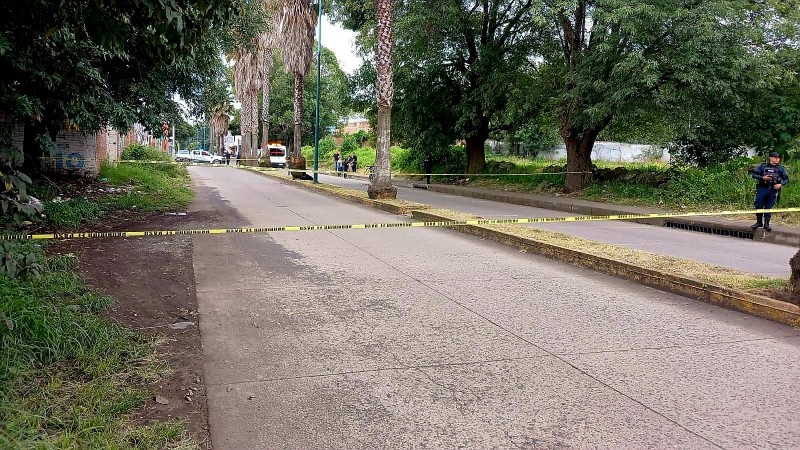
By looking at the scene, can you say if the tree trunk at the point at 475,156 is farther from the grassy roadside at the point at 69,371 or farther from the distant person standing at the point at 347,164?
the grassy roadside at the point at 69,371

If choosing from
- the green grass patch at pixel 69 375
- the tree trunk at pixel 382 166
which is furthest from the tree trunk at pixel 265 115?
the green grass patch at pixel 69 375

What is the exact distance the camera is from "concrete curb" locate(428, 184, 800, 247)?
1304cm

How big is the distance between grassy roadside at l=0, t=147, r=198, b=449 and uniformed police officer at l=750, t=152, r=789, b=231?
12857mm

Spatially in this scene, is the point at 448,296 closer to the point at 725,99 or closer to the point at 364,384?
the point at 364,384

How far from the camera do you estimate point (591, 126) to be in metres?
19.5

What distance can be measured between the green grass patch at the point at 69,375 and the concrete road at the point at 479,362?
0.48 meters

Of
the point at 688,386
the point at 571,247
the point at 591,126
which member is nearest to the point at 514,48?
the point at 591,126

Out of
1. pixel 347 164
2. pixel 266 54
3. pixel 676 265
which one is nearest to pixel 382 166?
pixel 676 265

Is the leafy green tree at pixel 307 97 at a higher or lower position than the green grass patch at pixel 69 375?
higher

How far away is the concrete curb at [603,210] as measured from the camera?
13039 millimetres

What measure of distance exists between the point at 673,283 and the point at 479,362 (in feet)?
11.5

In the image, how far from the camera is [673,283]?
23.2ft

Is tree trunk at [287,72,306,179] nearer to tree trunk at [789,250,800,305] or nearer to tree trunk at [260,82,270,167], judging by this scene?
tree trunk at [260,82,270,167]

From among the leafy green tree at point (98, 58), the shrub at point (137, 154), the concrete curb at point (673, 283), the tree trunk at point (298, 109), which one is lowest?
the concrete curb at point (673, 283)
